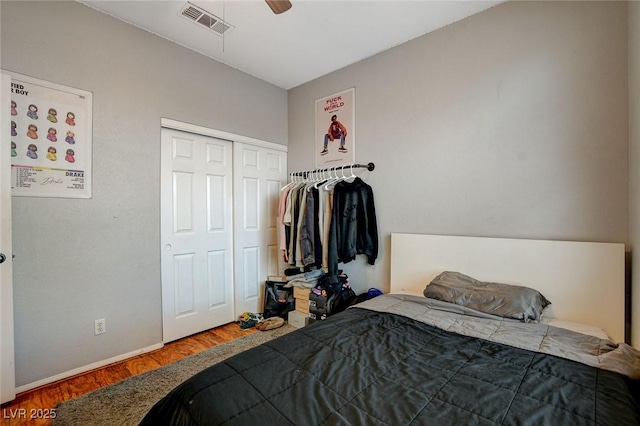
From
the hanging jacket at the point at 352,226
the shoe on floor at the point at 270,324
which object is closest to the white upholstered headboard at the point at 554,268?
the hanging jacket at the point at 352,226

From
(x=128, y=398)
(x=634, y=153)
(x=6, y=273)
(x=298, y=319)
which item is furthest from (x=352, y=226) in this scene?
(x=6, y=273)

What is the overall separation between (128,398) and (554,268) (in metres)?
2.89

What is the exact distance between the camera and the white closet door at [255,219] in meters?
3.19

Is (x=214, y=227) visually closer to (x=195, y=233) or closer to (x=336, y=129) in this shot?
(x=195, y=233)

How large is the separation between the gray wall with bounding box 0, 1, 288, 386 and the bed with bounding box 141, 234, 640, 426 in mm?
1601

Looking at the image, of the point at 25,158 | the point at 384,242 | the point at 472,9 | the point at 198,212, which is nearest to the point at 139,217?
the point at 198,212

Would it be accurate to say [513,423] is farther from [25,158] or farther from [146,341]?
[25,158]

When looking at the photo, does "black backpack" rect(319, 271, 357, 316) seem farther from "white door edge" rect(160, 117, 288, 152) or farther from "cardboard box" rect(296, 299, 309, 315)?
"white door edge" rect(160, 117, 288, 152)

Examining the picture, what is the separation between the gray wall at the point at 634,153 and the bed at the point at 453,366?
8 cm

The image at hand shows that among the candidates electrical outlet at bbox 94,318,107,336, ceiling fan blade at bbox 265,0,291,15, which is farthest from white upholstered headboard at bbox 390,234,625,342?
electrical outlet at bbox 94,318,107,336

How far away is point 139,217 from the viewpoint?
7.97 feet

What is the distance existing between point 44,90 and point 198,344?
7.61 ft

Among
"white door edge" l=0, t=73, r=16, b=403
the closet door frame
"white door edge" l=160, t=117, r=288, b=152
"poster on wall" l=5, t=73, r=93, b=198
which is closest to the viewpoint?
"white door edge" l=0, t=73, r=16, b=403

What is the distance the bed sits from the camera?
913mm
